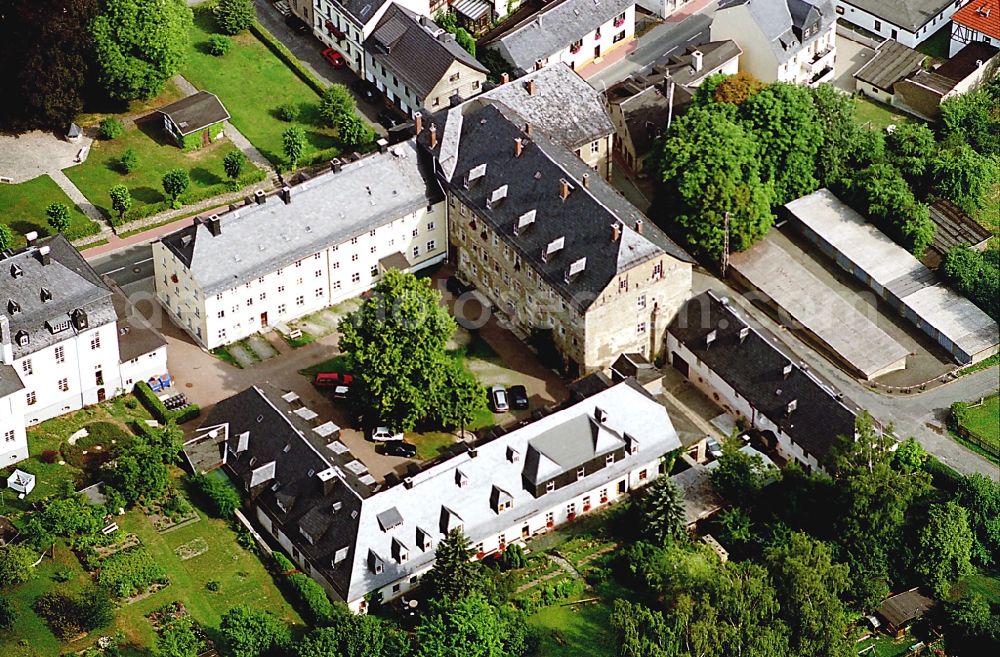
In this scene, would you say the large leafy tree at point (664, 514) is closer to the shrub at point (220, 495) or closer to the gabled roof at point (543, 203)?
the gabled roof at point (543, 203)

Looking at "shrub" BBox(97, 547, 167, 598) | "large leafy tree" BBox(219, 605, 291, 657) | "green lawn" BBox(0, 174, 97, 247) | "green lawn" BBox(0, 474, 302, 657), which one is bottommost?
"green lawn" BBox(0, 474, 302, 657)

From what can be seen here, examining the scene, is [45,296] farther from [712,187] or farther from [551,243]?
[712,187]

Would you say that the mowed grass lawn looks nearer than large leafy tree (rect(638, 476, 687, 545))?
No

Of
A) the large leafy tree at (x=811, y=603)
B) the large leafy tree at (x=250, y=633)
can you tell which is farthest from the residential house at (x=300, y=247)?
the large leafy tree at (x=811, y=603)

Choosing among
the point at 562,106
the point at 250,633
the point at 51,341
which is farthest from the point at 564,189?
the point at 250,633

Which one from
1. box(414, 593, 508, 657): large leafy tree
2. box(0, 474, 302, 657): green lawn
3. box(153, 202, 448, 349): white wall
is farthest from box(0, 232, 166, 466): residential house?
box(414, 593, 508, 657): large leafy tree

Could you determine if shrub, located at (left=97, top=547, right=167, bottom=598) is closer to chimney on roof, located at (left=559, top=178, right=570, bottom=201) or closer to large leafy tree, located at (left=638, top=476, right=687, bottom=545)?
large leafy tree, located at (left=638, top=476, right=687, bottom=545)

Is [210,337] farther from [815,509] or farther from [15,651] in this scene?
[815,509]
